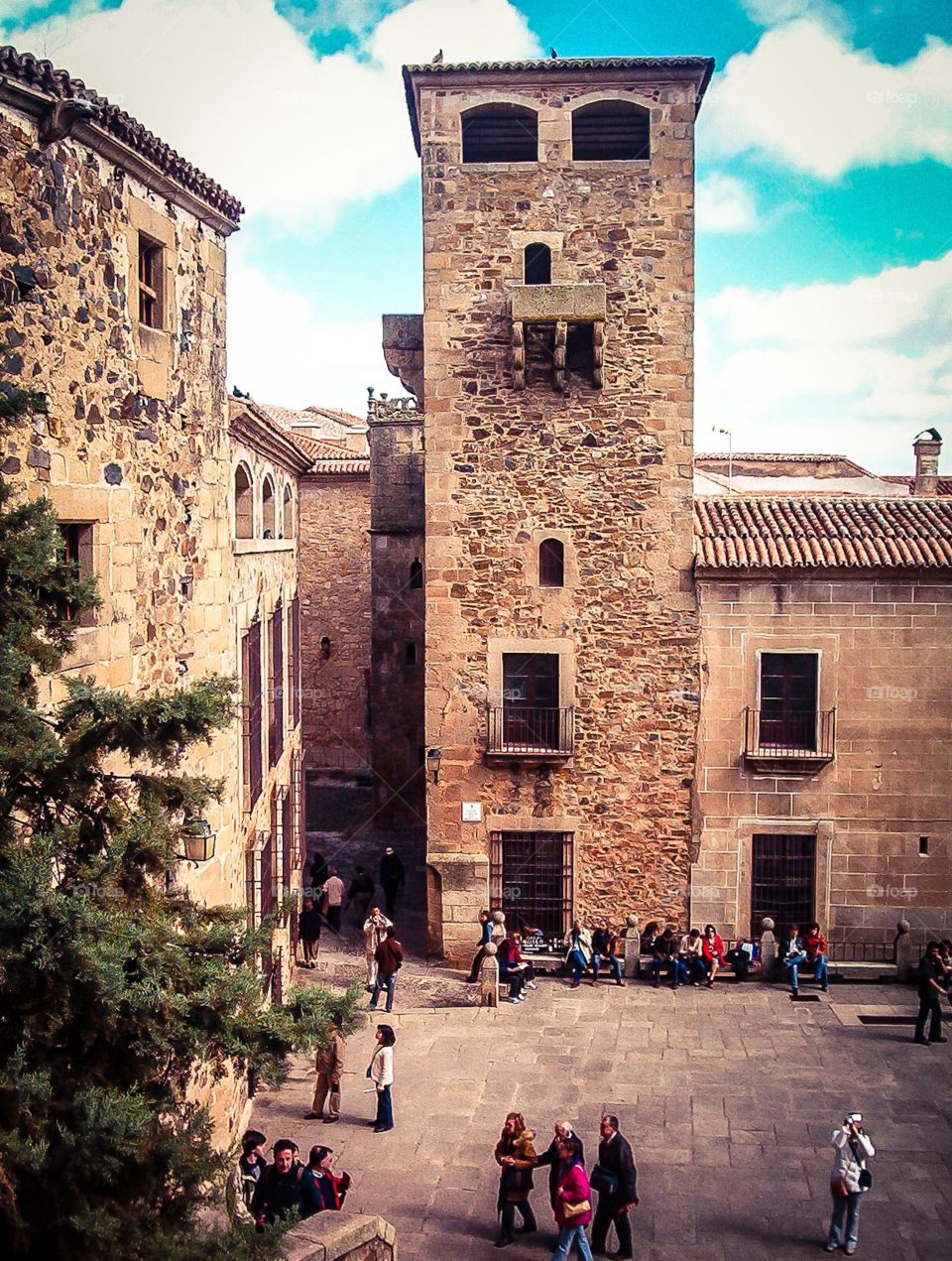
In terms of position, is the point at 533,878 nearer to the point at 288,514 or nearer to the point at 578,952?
the point at 578,952

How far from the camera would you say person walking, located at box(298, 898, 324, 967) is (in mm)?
18016

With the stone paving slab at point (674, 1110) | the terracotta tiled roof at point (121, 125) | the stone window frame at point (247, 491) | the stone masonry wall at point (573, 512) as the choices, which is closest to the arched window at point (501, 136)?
the stone masonry wall at point (573, 512)

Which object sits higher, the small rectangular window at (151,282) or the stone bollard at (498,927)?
the small rectangular window at (151,282)

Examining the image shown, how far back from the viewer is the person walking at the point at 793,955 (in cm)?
1752

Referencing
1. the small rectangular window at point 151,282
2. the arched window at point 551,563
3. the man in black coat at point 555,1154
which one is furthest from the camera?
the arched window at point 551,563

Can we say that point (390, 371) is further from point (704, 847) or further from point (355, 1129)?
point (355, 1129)

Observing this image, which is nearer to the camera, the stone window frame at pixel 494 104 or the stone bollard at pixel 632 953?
the stone window frame at pixel 494 104

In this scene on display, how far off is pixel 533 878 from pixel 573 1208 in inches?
370

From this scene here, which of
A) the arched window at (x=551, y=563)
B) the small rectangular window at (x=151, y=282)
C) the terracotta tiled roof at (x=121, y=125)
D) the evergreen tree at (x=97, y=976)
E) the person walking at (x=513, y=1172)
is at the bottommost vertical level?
the person walking at (x=513, y=1172)

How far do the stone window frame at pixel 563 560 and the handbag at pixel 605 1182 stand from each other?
9.93m

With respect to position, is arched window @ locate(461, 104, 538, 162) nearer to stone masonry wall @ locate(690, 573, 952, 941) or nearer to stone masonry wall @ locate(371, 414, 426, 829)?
stone masonry wall @ locate(690, 573, 952, 941)

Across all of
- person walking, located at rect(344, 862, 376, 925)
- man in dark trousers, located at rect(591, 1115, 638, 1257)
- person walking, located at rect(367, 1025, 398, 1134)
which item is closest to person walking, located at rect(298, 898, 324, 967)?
person walking, located at rect(344, 862, 376, 925)

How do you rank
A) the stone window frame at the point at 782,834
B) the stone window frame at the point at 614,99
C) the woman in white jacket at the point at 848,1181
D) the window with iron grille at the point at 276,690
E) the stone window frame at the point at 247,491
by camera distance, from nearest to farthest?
1. the woman in white jacket at the point at 848,1181
2. the stone window frame at the point at 247,491
3. the window with iron grille at the point at 276,690
4. the stone window frame at the point at 614,99
5. the stone window frame at the point at 782,834

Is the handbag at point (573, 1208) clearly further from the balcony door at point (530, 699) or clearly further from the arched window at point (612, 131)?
the arched window at point (612, 131)
